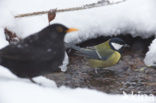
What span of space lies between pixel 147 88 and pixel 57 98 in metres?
1.73

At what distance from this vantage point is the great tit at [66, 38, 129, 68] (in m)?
5.61

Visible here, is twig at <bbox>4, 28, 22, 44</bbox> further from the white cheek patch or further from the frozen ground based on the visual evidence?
the frozen ground

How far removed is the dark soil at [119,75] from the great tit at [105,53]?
0.31 feet

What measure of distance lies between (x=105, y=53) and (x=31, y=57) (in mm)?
2043

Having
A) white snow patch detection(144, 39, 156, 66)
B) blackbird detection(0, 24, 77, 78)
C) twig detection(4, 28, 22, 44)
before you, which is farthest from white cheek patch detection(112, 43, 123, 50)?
blackbird detection(0, 24, 77, 78)

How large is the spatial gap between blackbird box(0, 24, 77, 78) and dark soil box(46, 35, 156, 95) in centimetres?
84

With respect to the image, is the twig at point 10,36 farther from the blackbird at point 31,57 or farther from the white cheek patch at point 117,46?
the white cheek patch at point 117,46

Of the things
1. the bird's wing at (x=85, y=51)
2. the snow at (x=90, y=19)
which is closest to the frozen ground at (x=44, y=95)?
the snow at (x=90, y=19)

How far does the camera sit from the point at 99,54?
230 inches

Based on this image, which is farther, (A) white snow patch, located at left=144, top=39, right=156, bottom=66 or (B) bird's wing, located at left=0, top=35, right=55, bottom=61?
(A) white snow patch, located at left=144, top=39, right=156, bottom=66

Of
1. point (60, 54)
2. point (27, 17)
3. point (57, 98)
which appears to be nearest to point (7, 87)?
point (57, 98)

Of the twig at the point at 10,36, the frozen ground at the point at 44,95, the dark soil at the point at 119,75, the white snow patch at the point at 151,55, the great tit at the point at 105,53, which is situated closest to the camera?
the frozen ground at the point at 44,95

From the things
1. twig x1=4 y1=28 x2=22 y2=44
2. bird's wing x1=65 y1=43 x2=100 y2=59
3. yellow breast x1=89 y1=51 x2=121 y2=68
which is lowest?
yellow breast x1=89 y1=51 x2=121 y2=68

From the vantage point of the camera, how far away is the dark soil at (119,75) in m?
4.88
